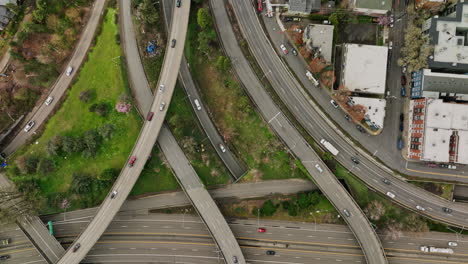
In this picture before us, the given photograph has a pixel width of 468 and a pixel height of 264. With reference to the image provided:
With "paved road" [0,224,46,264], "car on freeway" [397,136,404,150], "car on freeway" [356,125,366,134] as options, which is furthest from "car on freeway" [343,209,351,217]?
"paved road" [0,224,46,264]

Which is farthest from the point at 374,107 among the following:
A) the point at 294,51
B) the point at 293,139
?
the point at 294,51

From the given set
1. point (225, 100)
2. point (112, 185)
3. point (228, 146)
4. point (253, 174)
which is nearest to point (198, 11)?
point (225, 100)

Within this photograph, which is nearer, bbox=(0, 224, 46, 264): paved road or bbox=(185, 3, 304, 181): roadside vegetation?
bbox=(185, 3, 304, 181): roadside vegetation

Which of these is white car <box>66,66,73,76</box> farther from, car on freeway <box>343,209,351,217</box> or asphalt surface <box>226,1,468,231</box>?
car on freeway <box>343,209,351,217</box>

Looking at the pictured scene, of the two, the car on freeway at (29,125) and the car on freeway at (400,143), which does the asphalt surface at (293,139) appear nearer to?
the car on freeway at (400,143)

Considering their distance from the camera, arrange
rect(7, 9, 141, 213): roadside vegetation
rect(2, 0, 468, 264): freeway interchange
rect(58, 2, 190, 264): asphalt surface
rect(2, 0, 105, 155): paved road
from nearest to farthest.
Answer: rect(58, 2, 190, 264): asphalt surface
rect(2, 0, 468, 264): freeway interchange
rect(7, 9, 141, 213): roadside vegetation
rect(2, 0, 105, 155): paved road

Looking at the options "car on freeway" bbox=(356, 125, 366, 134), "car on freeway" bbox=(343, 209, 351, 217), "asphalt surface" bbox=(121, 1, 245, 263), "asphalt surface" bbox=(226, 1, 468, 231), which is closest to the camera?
"car on freeway" bbox=(343, 209, 351, 217)

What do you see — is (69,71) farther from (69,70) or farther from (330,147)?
(330,147)
